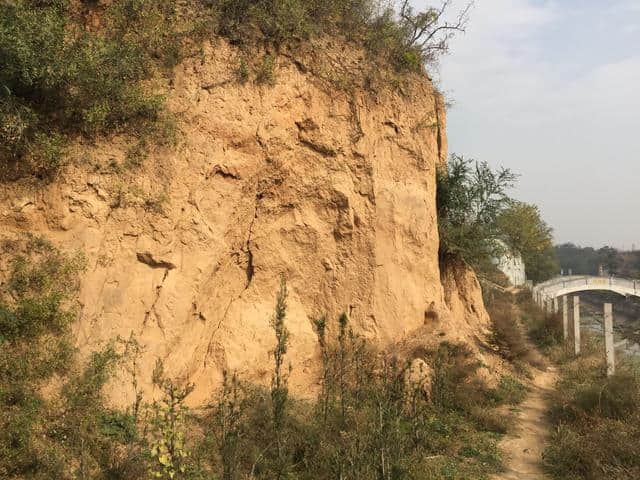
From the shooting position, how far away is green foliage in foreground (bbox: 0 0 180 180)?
6.12 m

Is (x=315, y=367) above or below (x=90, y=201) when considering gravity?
below

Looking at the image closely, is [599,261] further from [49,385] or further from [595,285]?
[49,385]

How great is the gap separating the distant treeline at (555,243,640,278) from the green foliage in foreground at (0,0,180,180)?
Result: 192 feet

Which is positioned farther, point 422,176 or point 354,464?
point 422,176

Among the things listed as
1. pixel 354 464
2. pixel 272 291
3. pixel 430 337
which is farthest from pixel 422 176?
pixel 354 464

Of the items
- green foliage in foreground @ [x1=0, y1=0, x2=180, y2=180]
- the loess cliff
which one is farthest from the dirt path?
green foliage in foreground @ [x1=0, y1=0, x2=180, y2=180]

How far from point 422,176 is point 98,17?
6.93 metres

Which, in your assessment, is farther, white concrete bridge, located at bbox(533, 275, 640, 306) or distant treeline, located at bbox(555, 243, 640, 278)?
distant treeline, located at bbox(555, 243, 640, 278)

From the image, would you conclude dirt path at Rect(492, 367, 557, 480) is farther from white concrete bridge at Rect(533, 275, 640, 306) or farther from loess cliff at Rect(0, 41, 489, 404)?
white concrete bridge at Rect(533, 275, 640, 306)

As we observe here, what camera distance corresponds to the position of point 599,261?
99062mm

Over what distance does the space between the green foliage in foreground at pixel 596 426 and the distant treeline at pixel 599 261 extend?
2094 inches

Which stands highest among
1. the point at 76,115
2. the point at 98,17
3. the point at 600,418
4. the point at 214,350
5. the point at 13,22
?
the point at 98,17

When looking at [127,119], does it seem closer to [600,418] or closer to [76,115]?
[76,115]

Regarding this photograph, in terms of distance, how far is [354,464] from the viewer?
14.8 feet
